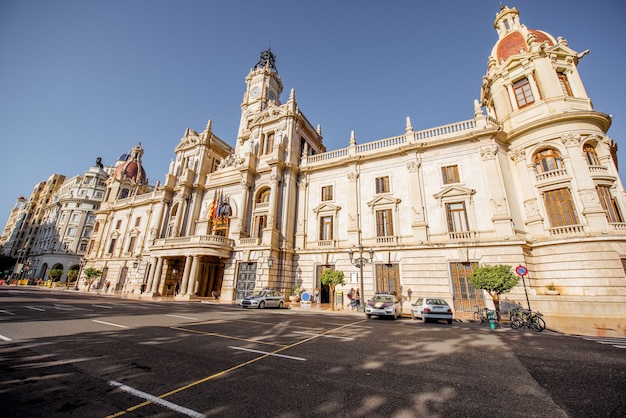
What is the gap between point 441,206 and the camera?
21328mm

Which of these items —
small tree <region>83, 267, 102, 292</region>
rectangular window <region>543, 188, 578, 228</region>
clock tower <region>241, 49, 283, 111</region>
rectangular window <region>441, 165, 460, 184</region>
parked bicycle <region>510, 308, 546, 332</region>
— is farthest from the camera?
clock tower <region>241, 49, 283, 111</region>

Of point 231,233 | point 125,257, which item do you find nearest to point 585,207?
point 231,233

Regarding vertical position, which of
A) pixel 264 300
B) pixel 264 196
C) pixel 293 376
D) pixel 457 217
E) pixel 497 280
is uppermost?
pixel 264 196

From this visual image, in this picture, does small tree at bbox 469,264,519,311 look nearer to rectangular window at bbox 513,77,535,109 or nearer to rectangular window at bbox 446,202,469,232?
rectangular window at bbox 446,202,469,232

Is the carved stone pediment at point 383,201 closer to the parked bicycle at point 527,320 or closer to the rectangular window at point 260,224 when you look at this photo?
the rectangular window at point 260,224

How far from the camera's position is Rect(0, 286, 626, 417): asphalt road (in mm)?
3588

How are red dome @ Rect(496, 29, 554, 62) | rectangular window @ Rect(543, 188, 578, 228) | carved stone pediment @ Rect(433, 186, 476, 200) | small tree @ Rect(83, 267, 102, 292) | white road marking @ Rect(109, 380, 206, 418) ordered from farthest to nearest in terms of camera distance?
small tree @ Rect(83, 267, 102, 292)
red dome @ Rect(496, 29, 554, 62)
carved stone pediment @ Rect(433, 186, 476, 200)
rectangular window @ Rect(543, 188, 578, 228)
white road marking @ Rect(109, 380, 206, 418)

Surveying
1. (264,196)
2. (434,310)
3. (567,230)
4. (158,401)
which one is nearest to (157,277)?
(264,196)

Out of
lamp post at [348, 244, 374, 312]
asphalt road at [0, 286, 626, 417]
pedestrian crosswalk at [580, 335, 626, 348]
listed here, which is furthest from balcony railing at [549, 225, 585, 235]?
lamp post at [348, 244, 374, 312]

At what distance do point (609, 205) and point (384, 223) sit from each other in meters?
14.9

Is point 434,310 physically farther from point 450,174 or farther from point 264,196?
point 264,196

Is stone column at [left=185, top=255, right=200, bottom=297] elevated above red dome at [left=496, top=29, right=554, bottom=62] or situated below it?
below

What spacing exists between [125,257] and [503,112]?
49.9 metres

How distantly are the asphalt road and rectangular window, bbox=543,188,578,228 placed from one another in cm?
1287
